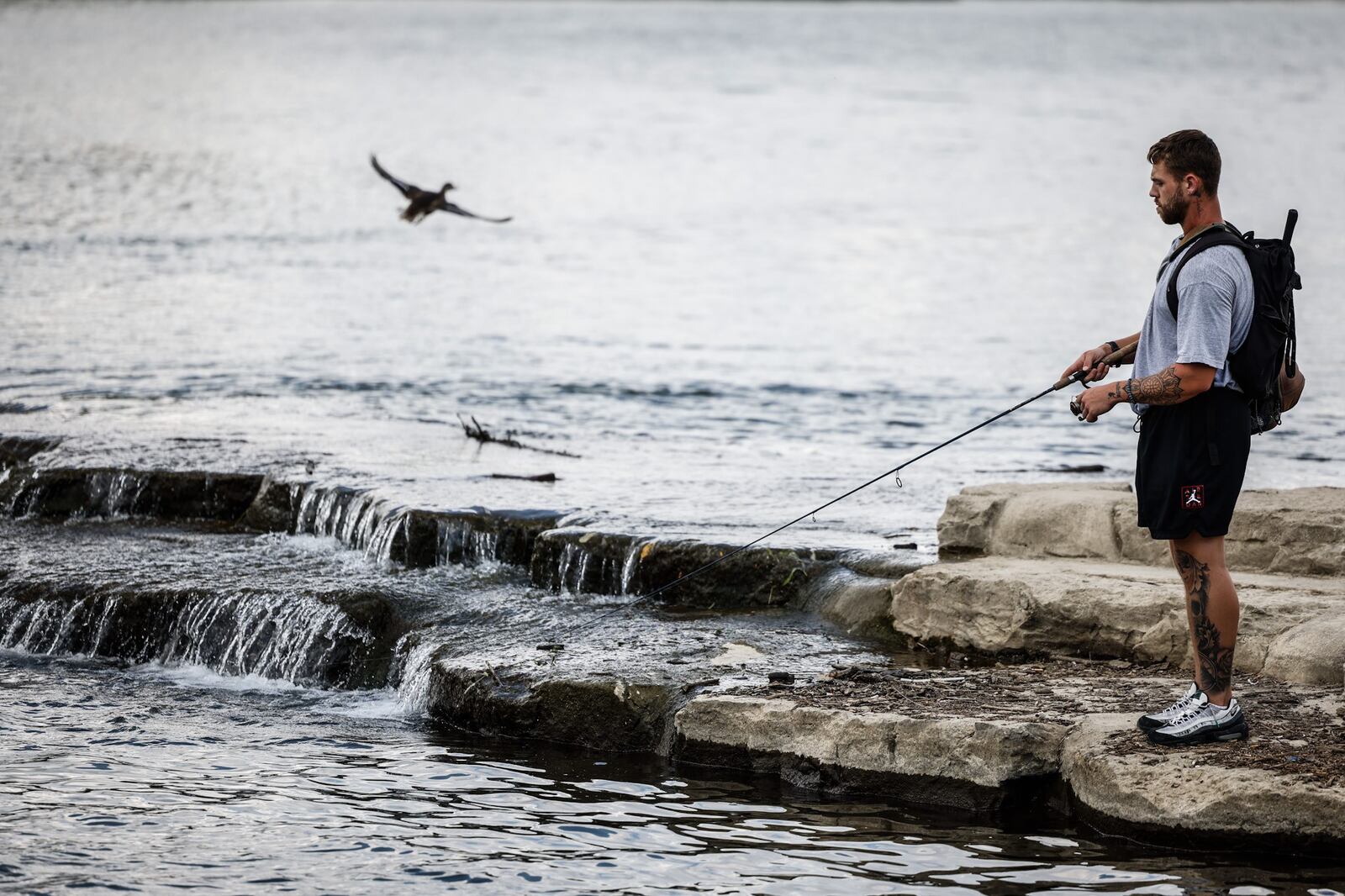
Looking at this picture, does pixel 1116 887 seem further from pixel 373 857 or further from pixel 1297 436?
pixel 1297 436

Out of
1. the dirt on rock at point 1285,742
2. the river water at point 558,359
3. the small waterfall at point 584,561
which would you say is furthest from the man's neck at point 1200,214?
the small waterfall at point 584,561

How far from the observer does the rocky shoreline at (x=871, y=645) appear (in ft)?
20.4

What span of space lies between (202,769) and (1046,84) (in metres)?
71.2

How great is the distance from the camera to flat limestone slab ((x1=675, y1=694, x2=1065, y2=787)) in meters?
6.41

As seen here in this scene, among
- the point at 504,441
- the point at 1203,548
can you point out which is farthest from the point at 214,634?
the point at 1203,548

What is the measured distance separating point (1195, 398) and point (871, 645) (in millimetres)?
2866

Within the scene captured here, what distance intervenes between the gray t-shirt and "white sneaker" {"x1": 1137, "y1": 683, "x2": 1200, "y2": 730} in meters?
1.20

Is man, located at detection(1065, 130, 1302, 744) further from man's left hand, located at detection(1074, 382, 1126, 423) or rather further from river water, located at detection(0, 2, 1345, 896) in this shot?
river water, located at detection(0, 2, 1345, 896)

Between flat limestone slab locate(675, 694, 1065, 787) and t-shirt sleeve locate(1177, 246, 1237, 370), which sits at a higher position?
t-shirt sleeve locate(1177, 246, 1237, 370)

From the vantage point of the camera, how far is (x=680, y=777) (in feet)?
22.8

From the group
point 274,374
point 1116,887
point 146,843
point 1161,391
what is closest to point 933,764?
point 1116,887

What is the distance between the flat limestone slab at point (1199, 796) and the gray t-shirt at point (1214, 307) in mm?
1371

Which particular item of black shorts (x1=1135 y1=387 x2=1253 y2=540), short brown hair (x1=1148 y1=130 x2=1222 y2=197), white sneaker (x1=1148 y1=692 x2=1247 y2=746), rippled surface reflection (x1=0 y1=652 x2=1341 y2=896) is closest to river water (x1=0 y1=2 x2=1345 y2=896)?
rippled surface reflection (x1=0 y1=652 x2=1341 y2=896)

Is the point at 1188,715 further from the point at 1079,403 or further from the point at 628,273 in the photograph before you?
the point at 628,273
